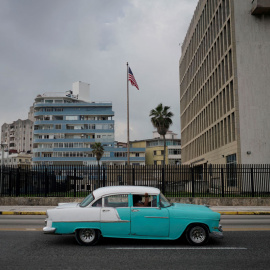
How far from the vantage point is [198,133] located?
181 feet

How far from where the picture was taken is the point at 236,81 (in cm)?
3534

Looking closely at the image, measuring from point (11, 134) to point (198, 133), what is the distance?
94.8 meters

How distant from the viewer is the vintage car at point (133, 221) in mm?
8617

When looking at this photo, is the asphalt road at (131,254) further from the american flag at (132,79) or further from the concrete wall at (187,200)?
the american flag at (132,79)

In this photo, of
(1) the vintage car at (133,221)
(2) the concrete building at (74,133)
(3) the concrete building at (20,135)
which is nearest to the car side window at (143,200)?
(1) the vintage car at (133,221)

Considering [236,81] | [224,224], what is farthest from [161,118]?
[224,224]

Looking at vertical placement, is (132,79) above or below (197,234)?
above

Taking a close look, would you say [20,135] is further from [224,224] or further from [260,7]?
[224,224]

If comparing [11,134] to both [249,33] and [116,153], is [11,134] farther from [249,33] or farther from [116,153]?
[249,33]

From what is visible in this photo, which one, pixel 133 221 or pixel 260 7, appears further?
pixel 260 7

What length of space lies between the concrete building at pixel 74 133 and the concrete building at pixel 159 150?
822 cm

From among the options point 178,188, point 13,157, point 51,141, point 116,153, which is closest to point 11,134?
point 13,157

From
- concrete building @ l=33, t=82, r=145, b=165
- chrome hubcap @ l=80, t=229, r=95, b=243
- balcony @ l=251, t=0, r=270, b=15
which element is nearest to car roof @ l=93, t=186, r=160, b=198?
chrome hubcap @ l=80, t=229, r=95, b=243

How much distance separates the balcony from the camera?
112 ft
